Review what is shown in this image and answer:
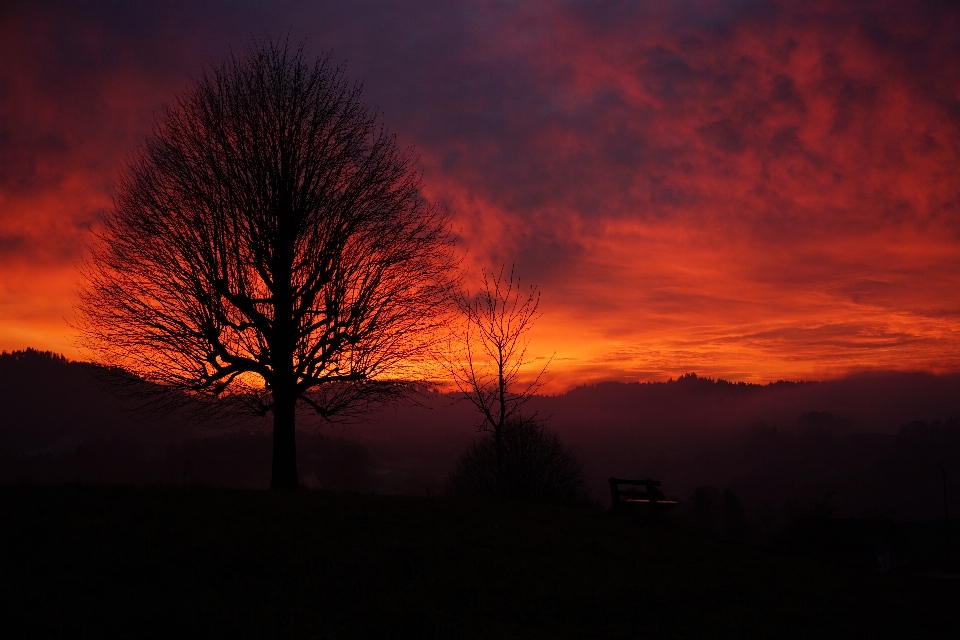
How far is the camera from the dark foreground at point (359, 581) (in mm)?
5379

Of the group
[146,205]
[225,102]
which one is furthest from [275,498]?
[225,102]

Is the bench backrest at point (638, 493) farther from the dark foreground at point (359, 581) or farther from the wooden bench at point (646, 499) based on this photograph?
the dark foreground at point (359, 581)

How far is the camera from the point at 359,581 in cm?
662

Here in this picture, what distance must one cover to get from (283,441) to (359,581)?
36.3 ft

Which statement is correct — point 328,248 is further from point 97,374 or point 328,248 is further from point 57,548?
point 57,548

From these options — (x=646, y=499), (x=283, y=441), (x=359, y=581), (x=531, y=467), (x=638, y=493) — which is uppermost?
(x=283, y=441)

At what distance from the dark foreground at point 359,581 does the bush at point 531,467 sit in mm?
28717

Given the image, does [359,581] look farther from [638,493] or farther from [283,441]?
[638,493]

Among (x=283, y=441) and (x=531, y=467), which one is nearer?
(x=283, y=441)

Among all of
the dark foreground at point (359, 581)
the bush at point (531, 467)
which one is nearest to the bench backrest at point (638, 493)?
the dark foreground at point (359, 581)

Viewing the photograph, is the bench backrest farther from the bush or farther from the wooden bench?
the bush

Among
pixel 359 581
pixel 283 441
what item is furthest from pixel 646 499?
pixel 359 581

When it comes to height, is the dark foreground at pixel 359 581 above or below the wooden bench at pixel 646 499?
above

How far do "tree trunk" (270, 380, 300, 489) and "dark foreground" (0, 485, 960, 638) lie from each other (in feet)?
17.2
